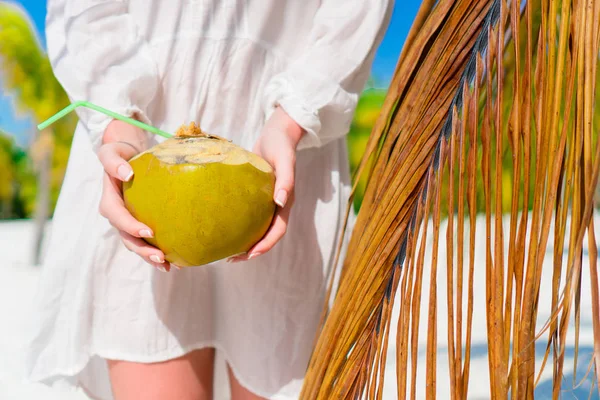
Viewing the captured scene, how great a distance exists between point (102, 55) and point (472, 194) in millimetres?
584

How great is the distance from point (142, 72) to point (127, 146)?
126 millimetres

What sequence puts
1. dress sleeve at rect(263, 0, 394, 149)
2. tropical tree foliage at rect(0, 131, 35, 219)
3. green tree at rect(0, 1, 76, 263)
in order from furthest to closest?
tropical tree foliage at rect(0, 131, 35, 219) < green tree at rect(0, 1, 76, 263) < dress sleeve at rect(263, 0, 394, 149)

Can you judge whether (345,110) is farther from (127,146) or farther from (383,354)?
(383,354)

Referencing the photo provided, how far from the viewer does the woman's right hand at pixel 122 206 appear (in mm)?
735

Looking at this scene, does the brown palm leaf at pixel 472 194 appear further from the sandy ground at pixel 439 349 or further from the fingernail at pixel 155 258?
the fingernail at pixel 155 258

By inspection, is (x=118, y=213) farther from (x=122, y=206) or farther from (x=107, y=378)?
(x=107, y=378)

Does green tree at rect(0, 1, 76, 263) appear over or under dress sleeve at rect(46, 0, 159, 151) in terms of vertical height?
over

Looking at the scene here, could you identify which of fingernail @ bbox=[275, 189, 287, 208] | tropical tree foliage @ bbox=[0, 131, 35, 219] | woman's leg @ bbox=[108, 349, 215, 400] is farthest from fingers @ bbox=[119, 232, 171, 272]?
tropical tree foliage @ bbox=[0, 131, 35, 219]

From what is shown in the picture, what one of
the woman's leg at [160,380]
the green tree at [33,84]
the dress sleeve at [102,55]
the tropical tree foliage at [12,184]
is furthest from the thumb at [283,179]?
the tropical tree foliage at [12,184]

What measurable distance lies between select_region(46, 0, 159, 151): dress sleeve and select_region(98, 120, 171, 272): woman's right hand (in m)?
0.10

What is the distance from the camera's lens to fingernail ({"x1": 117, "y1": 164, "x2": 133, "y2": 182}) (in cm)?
74

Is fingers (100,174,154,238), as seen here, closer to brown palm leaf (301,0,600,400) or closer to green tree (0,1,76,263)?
brown palm leaf (301,0,600,400)

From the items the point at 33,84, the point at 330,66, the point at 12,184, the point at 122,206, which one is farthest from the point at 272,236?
the point at 12,184

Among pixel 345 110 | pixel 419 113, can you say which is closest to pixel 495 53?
pixel 419 113
